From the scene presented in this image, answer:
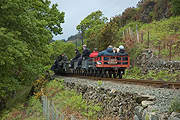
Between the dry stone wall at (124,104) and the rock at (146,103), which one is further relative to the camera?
the rock at (146,103)

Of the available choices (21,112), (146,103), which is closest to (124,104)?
(146,103)

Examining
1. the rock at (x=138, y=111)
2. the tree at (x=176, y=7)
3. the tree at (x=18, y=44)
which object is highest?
the tree at (x=176, y=7)

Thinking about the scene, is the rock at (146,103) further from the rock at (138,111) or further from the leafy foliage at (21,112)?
the leafy foliage at (21,112)

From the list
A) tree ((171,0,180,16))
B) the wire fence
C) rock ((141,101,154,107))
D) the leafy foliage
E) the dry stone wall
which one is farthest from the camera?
tree ((171,0,180,16))

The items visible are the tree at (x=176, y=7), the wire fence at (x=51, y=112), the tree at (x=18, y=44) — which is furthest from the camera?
the tree at (x=176, y=7)

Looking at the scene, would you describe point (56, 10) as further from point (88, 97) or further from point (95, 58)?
point (88, 97)

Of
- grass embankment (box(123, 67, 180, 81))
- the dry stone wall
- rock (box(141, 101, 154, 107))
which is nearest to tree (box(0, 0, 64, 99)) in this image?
the dry stone wall

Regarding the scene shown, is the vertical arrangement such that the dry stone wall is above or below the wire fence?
above

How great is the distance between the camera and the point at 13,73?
12.4 metres

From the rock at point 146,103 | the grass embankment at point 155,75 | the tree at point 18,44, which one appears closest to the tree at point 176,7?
the grass embankment at point 155,75

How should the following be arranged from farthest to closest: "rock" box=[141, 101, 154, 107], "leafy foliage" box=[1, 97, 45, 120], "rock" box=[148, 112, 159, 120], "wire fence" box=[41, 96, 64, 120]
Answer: "leafy foliage" box=[1, 97, 45, 120]
"wire fence" box=[41, 96, 64, 120]
"rock" box=[141, 101, 154, 107]
"rock" box=[148, 112, 159, 120]

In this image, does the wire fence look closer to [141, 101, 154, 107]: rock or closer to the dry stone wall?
the dry stone wall

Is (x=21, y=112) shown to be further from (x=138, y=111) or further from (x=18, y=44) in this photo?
(x=138, y=111)

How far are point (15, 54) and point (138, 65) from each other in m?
13.4
